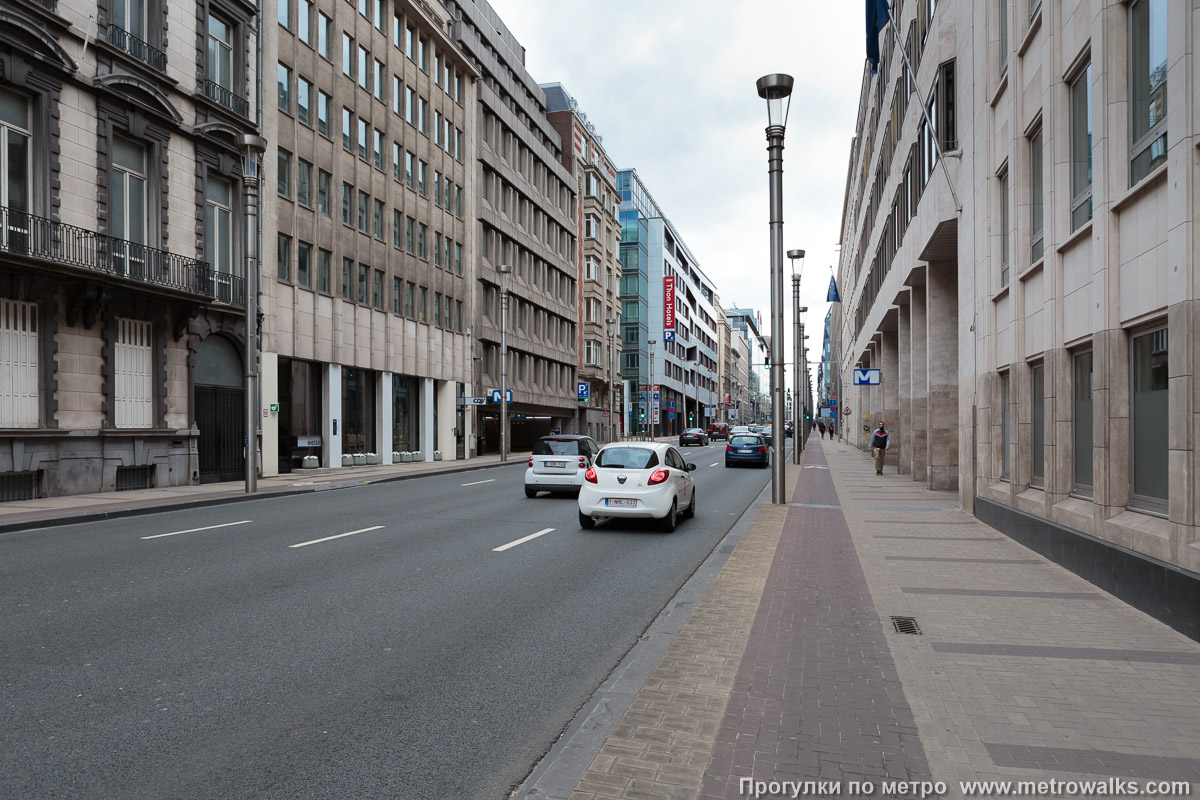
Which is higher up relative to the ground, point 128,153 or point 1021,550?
point 128,153

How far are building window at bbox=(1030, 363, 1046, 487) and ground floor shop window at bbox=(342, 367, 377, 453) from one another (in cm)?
2602

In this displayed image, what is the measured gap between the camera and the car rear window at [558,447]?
1912cm

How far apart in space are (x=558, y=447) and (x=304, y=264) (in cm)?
1606

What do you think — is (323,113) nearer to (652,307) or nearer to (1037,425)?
(1037,425)

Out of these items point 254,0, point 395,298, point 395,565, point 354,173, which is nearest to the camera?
point 395,565

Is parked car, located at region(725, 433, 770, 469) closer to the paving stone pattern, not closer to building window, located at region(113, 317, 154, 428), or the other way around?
building window, located at region(113, 317, 154, 428)

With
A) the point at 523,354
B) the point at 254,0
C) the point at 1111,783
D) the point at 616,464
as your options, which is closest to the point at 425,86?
the point at 254,0

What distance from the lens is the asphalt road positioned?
404 cm

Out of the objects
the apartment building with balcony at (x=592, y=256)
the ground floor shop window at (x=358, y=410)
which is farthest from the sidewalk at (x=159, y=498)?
the apartment building with balcony at (x=592, y=256)

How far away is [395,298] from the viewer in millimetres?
36219

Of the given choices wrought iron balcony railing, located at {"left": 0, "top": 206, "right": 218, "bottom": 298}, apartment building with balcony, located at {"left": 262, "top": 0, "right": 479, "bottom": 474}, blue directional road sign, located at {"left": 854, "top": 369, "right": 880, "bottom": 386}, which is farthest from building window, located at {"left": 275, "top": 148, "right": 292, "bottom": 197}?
blue directional road sign, located at {"left": 854, "top": 369, "right": 880, "bottom": 386}

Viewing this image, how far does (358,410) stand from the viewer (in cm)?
3369

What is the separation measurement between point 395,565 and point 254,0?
2428 centimetres

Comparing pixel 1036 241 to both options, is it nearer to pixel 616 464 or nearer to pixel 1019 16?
pixel 1019 16
